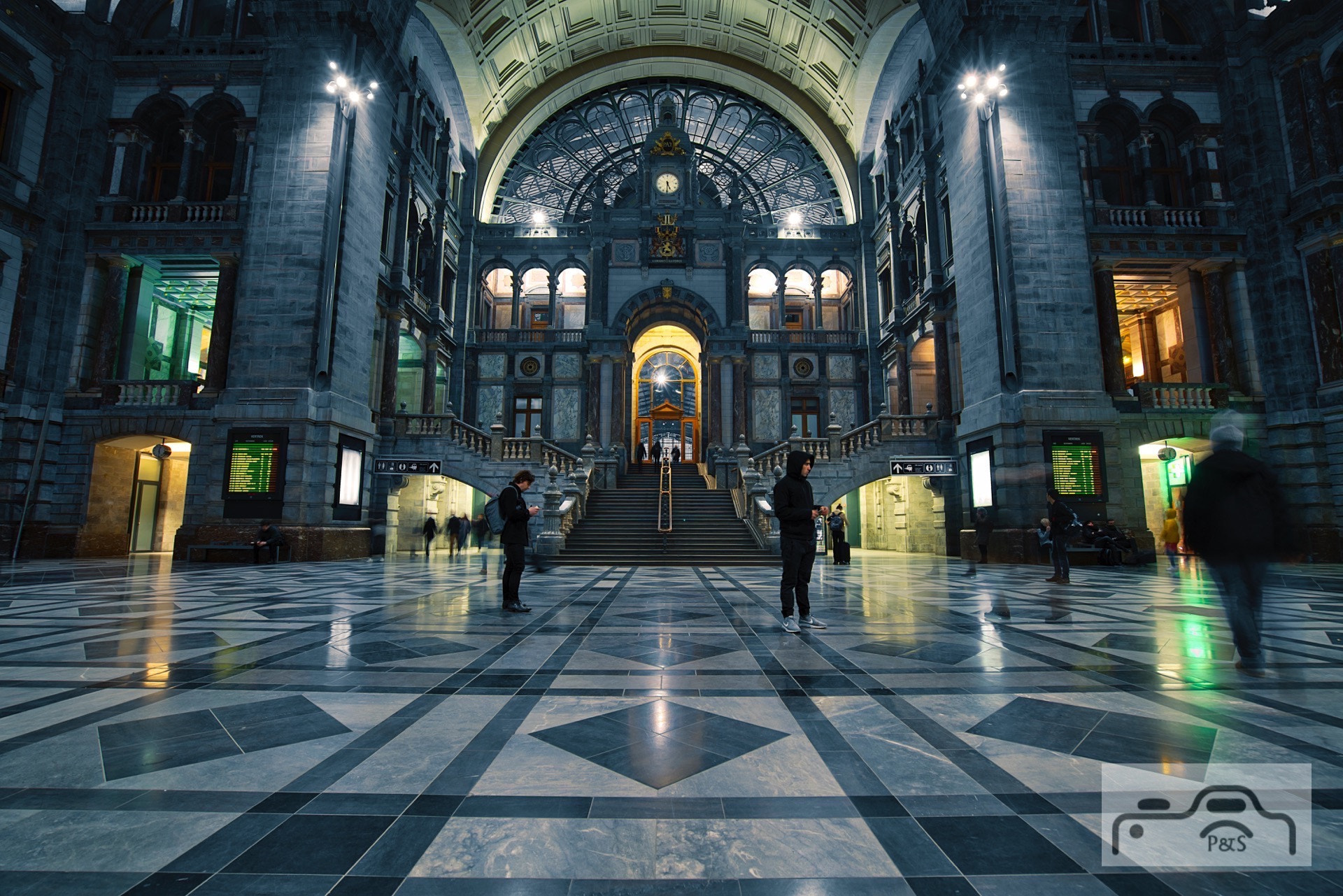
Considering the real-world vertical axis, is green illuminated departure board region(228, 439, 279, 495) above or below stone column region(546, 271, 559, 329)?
below

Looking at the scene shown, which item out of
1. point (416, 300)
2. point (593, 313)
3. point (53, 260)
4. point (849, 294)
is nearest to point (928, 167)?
point (849, 294)

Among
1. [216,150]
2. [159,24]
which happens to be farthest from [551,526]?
[159,24]

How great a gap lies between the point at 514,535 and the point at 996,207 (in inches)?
614

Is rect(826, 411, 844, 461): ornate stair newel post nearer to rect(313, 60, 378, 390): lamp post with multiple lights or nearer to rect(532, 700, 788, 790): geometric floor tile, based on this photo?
rect(313, 60, 378, 390): lamp post with multiple lights

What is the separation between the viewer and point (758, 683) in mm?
3576

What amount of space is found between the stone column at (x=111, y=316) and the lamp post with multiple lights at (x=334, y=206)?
6.75 m

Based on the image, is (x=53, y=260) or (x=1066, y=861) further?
(x=53, y=260)

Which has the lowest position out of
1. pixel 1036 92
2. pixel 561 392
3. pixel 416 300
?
pixel 561 392

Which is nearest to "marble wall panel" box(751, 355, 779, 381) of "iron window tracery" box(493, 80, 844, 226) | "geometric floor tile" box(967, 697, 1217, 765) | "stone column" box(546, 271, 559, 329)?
"iron window tracery" box(493, 80, 844, 226)

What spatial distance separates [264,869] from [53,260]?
2286cm

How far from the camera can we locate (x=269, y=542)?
550 inches

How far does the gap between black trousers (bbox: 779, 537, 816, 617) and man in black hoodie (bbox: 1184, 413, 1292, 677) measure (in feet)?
9.21

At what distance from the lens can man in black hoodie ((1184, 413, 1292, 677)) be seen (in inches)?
155

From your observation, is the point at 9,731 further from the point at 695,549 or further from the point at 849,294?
the point at 849,294
